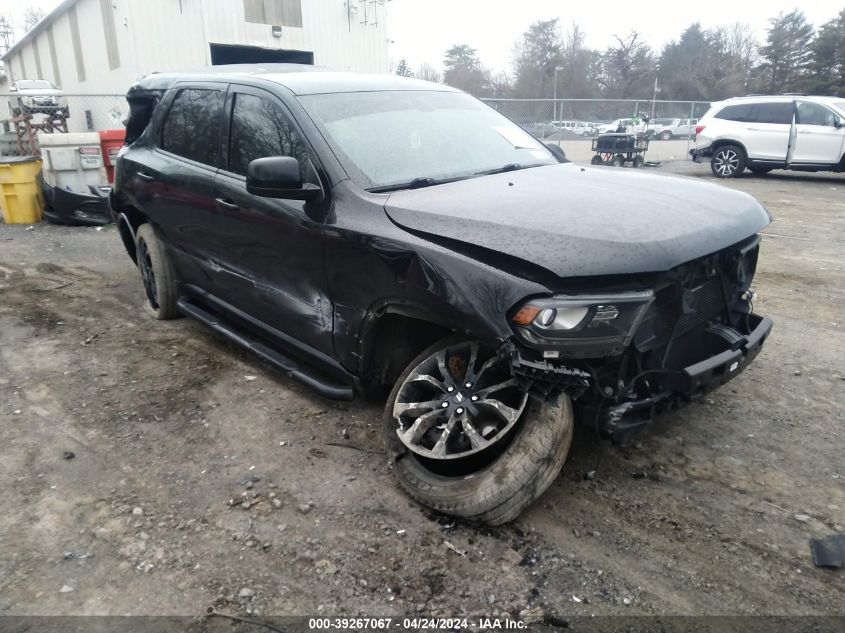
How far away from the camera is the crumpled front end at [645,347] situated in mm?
2352

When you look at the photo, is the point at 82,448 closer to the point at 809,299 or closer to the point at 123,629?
the point at 123,629

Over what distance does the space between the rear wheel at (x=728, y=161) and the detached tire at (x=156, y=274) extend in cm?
1408

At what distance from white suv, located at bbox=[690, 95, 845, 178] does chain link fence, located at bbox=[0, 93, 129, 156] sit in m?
13.1

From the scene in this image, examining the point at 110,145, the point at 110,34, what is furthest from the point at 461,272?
the point at 110,34

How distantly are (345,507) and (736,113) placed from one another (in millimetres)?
15613

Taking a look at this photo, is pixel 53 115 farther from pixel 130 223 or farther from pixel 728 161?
pixel 728 161

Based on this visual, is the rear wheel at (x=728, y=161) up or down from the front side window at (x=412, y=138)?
down

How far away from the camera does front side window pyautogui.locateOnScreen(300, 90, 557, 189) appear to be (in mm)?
3215

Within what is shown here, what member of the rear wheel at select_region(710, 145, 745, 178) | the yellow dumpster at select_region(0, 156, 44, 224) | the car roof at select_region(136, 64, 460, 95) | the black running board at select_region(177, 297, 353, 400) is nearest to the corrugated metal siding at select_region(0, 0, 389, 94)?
the yellow dumpster at select_region(0, 156, 44, 224)

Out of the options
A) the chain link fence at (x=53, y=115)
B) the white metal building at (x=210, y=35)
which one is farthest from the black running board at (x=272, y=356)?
the white metal building at (x=210, y=35)

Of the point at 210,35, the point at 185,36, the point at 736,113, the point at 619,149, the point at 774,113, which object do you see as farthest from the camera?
the point at 210,35

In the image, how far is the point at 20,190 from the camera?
31.9 feet

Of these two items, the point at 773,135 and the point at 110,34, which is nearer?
the point at 773,135

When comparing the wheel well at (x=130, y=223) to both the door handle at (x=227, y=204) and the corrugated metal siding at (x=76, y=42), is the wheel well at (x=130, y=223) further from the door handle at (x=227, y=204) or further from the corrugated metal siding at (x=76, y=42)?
the corrugated metal siding at (x=76, y=42)
